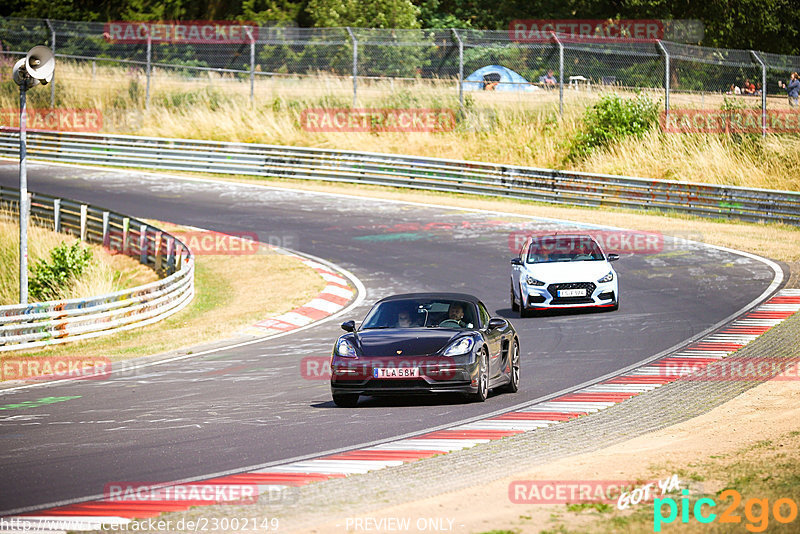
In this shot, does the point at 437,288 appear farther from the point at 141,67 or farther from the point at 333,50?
the point at 141,67

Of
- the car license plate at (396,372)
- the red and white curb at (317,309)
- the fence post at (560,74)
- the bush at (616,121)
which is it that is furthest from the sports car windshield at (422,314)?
the bush at (616,121)

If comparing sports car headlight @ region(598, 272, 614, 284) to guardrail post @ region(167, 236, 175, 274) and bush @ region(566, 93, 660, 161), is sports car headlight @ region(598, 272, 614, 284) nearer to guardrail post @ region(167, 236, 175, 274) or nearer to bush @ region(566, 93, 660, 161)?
guardrail post @ region(167, 236, 175, 274)

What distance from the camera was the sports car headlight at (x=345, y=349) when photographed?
41.0 ft

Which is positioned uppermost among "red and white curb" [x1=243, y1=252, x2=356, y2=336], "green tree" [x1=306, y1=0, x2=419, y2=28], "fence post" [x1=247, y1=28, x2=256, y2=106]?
"green tree" [x1=306, y1=0, x2=419, y2=28]

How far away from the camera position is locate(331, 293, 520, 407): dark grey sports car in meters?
12.3

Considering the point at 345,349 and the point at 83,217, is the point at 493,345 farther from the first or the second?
the point at 83,217

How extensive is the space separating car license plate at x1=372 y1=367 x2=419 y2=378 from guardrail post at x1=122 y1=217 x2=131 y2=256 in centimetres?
1835

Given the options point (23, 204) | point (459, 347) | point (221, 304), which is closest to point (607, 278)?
point (459, 347)

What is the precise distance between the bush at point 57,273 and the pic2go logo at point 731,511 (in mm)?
19909

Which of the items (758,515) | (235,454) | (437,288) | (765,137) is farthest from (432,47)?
(758,515)

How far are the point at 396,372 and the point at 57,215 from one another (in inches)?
874

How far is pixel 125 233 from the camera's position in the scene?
29.4 meters

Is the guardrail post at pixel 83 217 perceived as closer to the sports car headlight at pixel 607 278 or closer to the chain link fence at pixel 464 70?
the chain link fence at pixel 464 70

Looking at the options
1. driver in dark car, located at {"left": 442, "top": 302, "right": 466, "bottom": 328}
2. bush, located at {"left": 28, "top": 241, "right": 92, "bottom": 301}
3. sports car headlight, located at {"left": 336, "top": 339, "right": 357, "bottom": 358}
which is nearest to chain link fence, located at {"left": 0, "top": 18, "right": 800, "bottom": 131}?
bush, located at {"left": 28, "top": 241, "right": 92, "bottom": 301}
